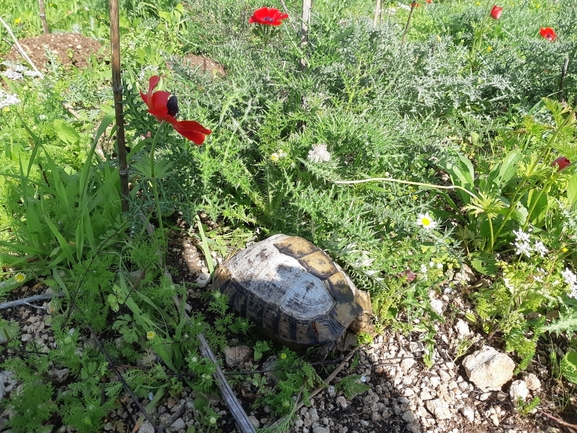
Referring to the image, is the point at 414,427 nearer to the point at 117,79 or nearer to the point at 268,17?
the point at 117,79

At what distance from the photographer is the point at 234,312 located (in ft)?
7.30

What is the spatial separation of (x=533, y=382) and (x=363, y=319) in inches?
33.8

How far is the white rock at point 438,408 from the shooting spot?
2.04 metres

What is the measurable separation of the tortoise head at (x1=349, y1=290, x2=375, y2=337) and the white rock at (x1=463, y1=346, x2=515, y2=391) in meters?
0.51

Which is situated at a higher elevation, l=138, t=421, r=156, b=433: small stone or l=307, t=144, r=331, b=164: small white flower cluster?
l=307, t=144, r=331, b=164: small white flower cluster

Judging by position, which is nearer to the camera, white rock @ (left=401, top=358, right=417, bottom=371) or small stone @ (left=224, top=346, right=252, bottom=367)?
small stone @ (left=224, top=346, right=252, bottom=367)

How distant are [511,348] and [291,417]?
1140 millimetres

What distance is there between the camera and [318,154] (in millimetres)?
2367

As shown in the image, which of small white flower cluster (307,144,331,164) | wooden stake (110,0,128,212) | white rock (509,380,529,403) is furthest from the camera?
small white flower cluster (307,144,331,164)

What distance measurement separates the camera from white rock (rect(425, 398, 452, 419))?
6.69 feet

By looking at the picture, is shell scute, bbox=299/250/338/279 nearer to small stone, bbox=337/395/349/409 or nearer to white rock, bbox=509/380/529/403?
small stone, bbox=337/395/349/409

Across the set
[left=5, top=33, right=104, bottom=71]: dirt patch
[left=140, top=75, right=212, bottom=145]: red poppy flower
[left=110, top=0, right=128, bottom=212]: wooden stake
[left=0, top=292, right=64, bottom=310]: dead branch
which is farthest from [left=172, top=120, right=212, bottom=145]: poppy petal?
[left=5, top=33, right=104, bottom=71]: dirt patch

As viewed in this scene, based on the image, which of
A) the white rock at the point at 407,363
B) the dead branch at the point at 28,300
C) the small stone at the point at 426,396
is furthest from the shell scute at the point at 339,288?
the dead branch at the point at 28,300

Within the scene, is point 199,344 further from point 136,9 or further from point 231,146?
point 136,9
